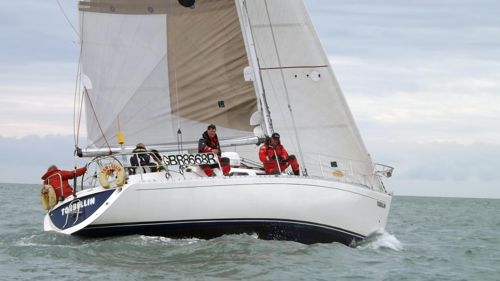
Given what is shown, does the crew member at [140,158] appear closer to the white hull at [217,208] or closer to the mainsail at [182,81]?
the white hull at [217,208]

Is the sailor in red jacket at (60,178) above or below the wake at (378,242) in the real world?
above

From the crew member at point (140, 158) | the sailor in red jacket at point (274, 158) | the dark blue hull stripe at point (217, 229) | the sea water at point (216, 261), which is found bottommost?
the sea water at point (216, 261)

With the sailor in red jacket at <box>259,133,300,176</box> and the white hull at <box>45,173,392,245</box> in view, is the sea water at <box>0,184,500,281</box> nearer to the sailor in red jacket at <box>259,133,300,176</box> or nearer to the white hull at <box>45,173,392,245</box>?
the white hull at <box>45,173,392,245</box>

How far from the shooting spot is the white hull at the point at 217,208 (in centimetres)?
1297

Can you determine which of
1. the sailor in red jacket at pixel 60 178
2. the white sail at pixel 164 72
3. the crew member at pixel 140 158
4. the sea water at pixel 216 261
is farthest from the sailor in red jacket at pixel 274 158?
the sailor in red jacket at pixel 60 178

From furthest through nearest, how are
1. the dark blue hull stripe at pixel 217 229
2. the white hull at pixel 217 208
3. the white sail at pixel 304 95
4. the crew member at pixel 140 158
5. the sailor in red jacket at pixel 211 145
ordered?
the white sail at pixel 304 95
the crew member at pixel 140 158
the sailor in red jacket at pixel 211 145
the dark blue hull stripe at pixel 217 229
the white hull at pixel 217 208

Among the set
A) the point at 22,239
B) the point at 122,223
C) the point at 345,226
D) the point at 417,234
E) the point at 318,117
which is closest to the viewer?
the point at 122,223

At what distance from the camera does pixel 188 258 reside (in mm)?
12195

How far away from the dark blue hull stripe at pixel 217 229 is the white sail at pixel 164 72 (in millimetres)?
2846

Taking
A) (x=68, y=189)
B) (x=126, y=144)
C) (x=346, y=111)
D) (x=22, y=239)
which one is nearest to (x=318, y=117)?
(x=346, y=111)

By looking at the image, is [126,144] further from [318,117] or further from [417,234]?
[417,234]

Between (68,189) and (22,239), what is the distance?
48.5 inches

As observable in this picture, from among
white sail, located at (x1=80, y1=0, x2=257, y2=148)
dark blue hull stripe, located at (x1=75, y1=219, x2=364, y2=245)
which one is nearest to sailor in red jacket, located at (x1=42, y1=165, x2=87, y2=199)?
white sail, located at (x1=80, y1=0, x2=257, y2=148)

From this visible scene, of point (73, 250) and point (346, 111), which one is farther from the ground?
point (346, 111)
